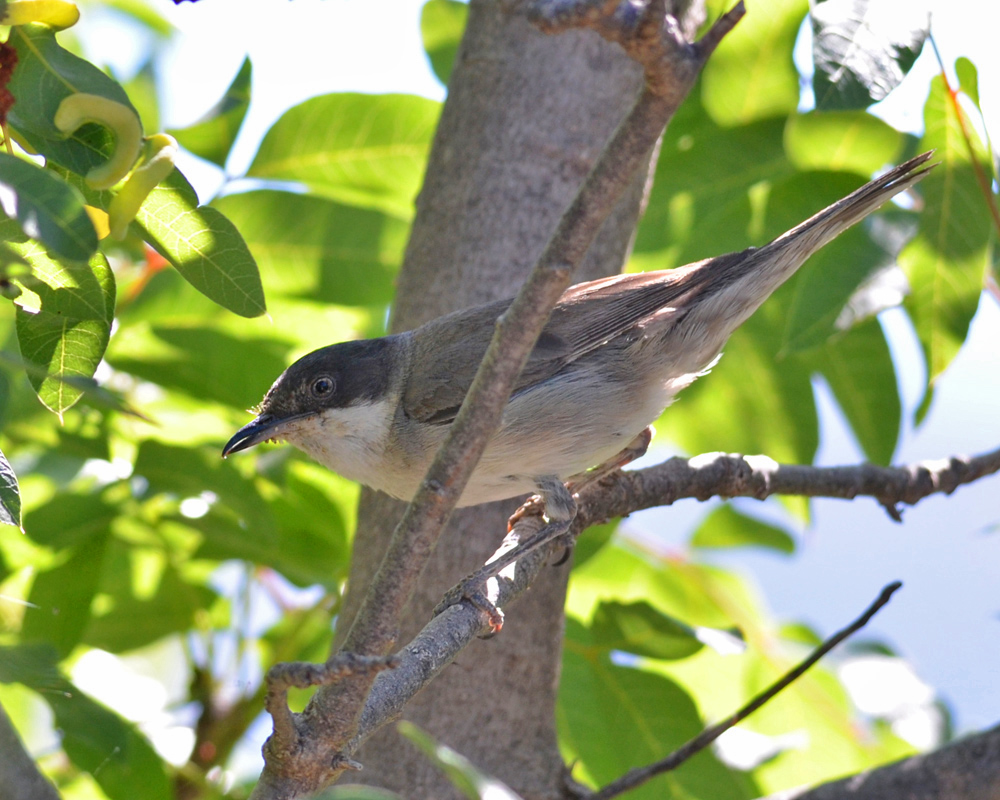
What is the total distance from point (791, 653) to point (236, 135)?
259cm

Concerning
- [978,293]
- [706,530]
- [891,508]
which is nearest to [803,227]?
[978,293]

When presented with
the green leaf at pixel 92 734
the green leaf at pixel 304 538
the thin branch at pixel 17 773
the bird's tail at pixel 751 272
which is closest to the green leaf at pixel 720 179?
the bird's tail at pixel 751 272

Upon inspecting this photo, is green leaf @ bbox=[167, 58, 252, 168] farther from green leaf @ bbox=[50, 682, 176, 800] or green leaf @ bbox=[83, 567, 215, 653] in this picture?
green leaf @ bbox=[50, 682, 176, 800]

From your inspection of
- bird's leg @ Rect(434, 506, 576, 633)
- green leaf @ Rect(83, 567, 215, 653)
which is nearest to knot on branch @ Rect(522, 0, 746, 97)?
bird's leg @ Rect(434, 506, 576, 633)

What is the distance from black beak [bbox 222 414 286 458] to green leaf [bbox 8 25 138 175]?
1.22m

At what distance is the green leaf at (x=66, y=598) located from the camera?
2.73 meters

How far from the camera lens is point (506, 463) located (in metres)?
2.77

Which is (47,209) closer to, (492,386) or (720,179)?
(492,386)

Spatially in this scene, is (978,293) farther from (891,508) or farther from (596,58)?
(596,58)

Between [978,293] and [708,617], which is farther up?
[978,293]

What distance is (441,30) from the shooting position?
3.85 metres

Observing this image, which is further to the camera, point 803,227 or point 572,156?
point 572,156

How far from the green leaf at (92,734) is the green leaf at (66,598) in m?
0.39

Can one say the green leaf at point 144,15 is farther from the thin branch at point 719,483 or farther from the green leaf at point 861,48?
the green leaf at point 861,48
